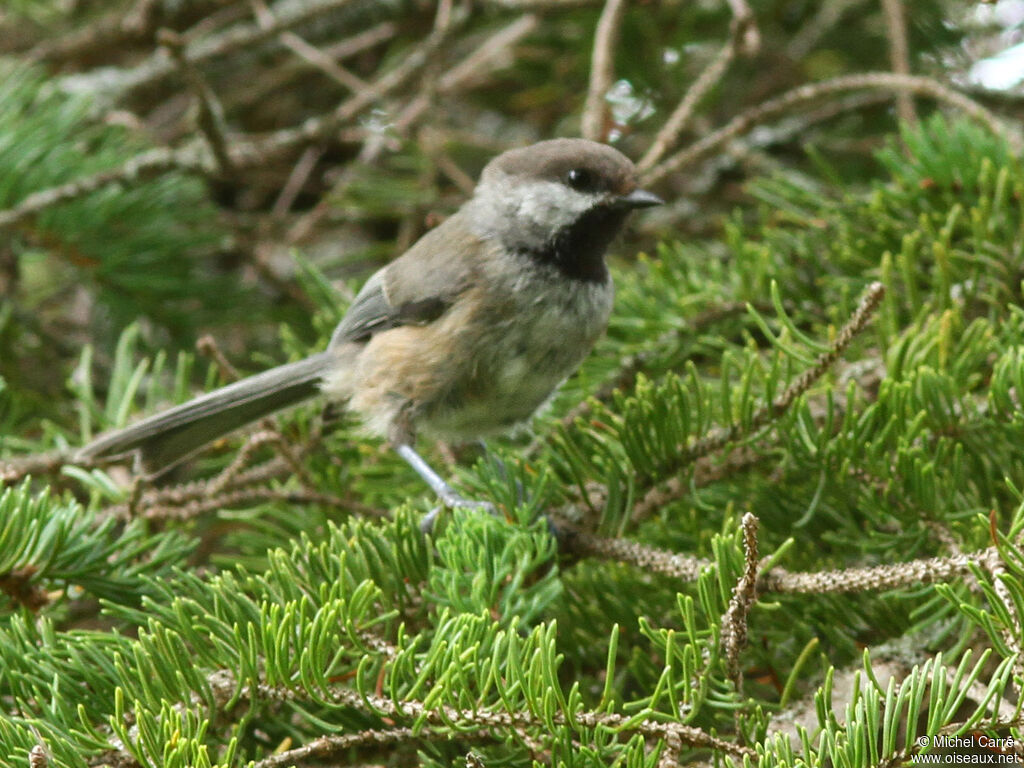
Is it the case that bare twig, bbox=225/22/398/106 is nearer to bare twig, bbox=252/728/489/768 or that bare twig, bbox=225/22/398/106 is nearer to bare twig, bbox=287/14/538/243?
bare twig, bbox=287/14/538/243

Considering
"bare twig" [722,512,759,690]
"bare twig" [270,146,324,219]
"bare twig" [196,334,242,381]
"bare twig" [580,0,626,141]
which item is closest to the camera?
"bare twig" [722,512,759,690]

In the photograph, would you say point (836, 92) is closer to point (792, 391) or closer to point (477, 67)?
point (792, 391)

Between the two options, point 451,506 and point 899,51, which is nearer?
point 451,506

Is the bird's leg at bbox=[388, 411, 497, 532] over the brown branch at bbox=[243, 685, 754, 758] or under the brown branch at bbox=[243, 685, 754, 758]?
under

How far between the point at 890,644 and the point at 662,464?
1.49ft

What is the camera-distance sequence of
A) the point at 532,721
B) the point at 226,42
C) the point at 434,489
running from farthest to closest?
the point at 226,42 → the point at 434,489 → the point at 532,721

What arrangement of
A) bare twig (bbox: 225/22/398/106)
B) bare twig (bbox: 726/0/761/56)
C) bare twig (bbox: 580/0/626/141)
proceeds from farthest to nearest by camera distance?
bare twig (bbox: 225/22/398/106)
bare twig (bbox: 580/0/626/141)
bare twig (bbox: 726/0/761/56)

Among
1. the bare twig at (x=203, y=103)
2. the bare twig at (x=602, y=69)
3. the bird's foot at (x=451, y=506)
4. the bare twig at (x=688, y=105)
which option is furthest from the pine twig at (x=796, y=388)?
the bare twig at (x=203, y=103)

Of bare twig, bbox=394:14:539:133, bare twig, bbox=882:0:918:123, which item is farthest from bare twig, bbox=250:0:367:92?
bare twig, bbox=882:0:918:123

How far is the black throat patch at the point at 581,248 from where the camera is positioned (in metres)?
2.55

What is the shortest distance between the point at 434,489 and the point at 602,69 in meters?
1.23

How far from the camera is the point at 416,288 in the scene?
2.62 m

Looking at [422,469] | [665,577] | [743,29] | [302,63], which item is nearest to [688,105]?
Result: [743,29]

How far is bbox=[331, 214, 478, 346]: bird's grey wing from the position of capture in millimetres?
2576
